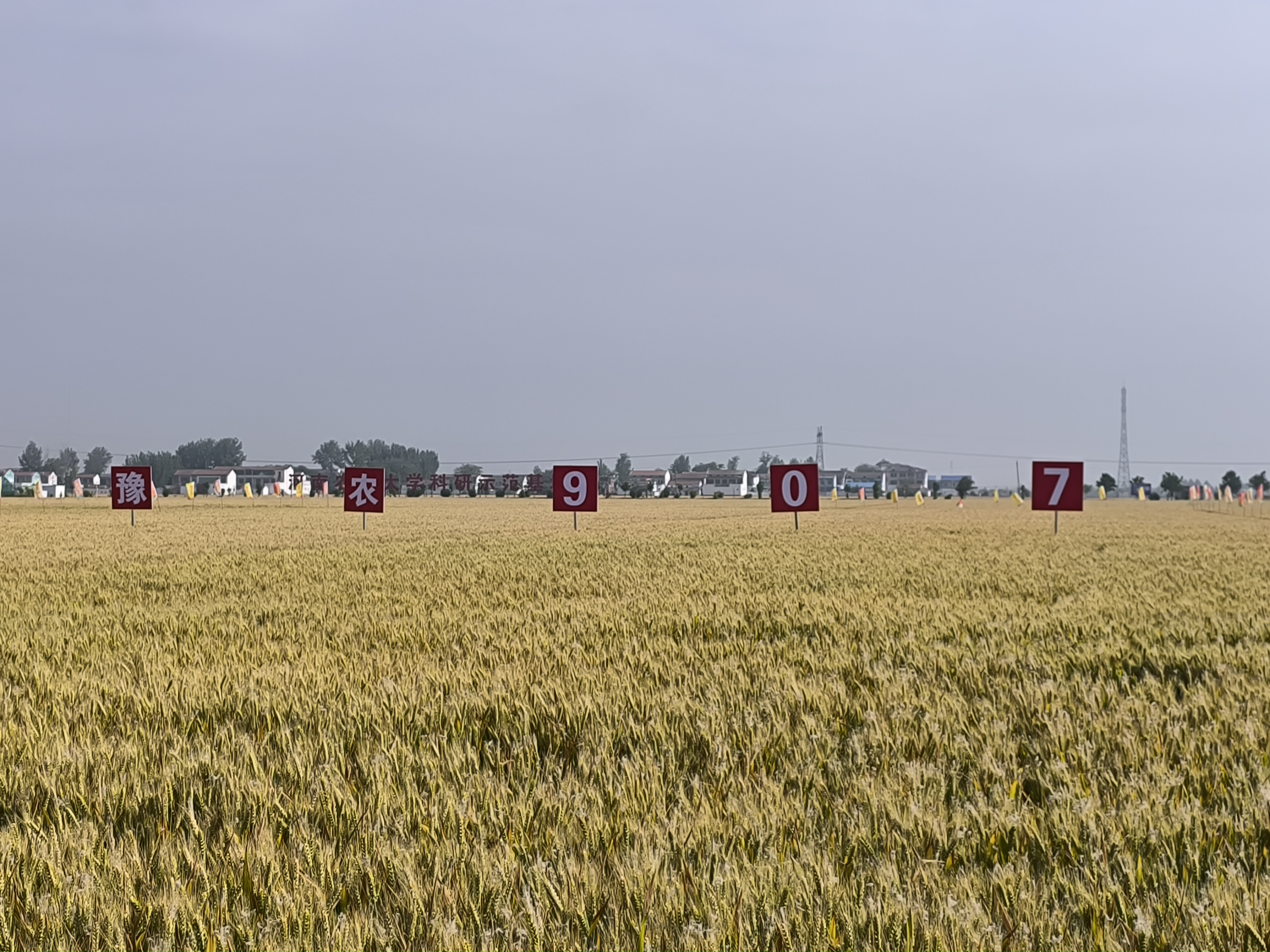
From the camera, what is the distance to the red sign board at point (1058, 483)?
24375 mm

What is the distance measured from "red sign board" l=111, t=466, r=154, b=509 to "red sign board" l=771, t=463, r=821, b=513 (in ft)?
73.6

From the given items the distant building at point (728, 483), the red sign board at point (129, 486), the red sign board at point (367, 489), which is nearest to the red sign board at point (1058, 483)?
the red sign board at point (367, 489)

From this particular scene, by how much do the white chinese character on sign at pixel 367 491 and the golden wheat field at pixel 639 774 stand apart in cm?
2223

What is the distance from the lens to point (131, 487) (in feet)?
120

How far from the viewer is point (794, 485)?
25.8m

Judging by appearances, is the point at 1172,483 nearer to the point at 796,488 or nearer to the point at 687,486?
the point at 687,486

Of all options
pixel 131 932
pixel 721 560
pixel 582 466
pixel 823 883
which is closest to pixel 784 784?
pixel 823 883

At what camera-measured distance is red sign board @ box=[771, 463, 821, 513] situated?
83.5ft

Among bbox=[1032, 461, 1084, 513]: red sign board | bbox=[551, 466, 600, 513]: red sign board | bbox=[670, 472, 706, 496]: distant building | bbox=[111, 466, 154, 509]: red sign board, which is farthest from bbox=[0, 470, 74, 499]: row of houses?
bbox=[1032, 461, 1084, 513]: red sign board

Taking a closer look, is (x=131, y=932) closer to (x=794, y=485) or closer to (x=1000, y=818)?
(x=1000, y=818)

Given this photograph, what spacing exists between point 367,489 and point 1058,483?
67.7ft

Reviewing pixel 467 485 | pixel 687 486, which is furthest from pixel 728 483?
pixel 467 485

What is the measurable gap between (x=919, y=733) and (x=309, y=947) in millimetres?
3152

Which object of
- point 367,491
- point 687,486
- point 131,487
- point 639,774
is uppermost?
point 687,486
